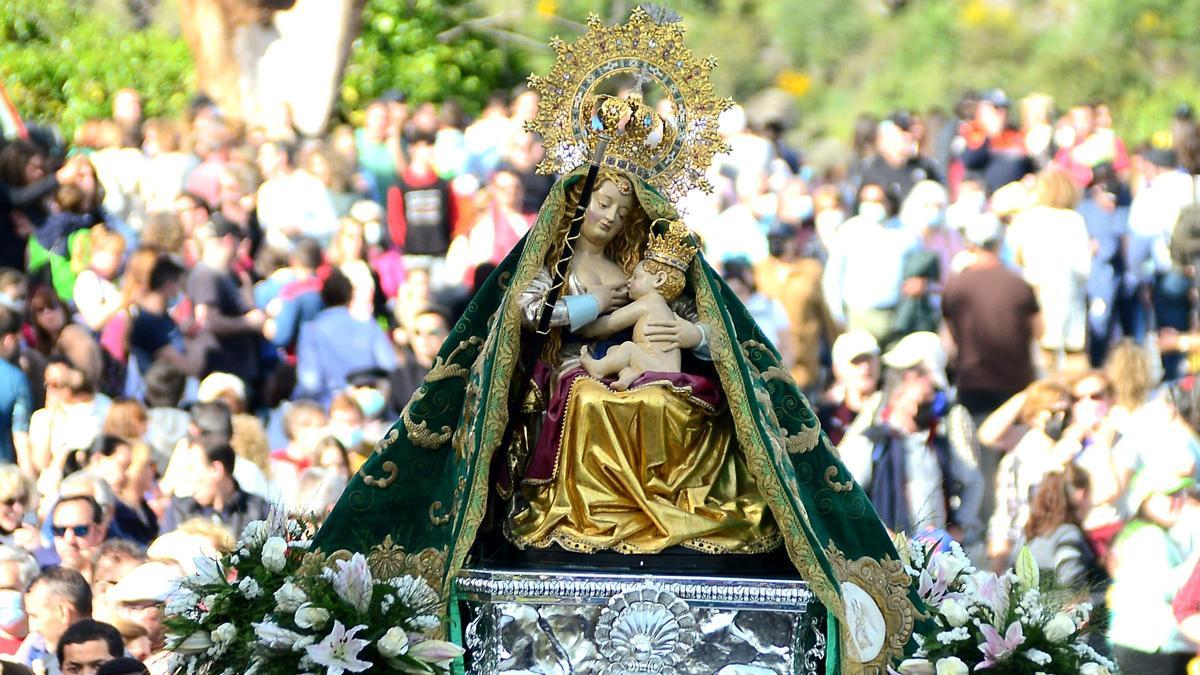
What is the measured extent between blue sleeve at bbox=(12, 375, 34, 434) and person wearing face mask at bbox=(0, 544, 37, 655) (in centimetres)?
207

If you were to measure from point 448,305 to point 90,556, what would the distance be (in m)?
3.69

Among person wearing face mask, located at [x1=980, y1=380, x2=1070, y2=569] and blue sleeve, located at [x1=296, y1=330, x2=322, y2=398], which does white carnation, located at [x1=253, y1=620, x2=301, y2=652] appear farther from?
blue sleeve, located at [x1=296, y1=330, x2=322, y2=398]

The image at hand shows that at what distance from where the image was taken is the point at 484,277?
13523mm

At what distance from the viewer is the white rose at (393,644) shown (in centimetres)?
714

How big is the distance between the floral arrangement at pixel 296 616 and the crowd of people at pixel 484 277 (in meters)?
2.71

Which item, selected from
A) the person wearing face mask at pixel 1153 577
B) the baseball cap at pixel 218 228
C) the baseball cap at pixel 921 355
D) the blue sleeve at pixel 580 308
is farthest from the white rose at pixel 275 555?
the baseball cap at pixel 218 228

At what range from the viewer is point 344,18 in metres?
18.8

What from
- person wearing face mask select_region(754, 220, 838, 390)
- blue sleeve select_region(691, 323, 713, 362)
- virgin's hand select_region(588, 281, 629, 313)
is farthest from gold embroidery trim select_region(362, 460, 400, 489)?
person wearing face mask select_region(754, 220, 838, 390)

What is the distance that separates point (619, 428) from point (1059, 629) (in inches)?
65.8

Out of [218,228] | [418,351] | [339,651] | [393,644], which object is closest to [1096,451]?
[418,351]

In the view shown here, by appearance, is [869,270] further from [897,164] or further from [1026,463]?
[1026,463]

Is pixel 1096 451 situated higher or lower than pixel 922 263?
lower

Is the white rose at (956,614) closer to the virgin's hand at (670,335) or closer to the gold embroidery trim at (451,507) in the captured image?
the virgin's hand at (670,335)

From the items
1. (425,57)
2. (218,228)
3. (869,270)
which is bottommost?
(869,270)
